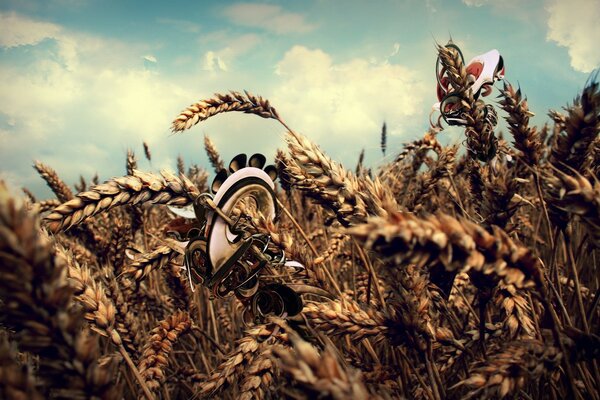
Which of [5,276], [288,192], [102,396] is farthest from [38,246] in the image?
[288,192]

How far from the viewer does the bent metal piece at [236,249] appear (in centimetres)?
95

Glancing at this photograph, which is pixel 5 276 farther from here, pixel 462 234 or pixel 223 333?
pixel 223 333

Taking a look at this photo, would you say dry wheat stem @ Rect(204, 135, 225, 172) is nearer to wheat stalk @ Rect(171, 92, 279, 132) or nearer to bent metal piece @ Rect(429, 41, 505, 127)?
wheat stalk @ Rect(171, 92, 279, 132)

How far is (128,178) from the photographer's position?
117cm

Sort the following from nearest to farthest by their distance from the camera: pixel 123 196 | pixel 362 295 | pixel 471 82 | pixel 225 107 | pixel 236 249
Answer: pixel 236 249, pixel 123 196, pixel 471 82, pixel 225 107, pixel 362 295

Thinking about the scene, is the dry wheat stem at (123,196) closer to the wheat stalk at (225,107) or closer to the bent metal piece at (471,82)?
the wheat stalk at (225,107)

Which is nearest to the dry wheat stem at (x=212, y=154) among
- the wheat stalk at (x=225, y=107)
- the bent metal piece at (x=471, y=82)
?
the wheat stalk at (x=225, y=107)

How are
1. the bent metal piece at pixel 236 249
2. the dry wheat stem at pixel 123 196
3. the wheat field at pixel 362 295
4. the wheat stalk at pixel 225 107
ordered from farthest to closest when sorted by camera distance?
the wheat stalk at pixel 225 107 → the dry wheat stem at pixel 123 196 → the bent metal piece at pixel 236 249 → the wheat field at pixel 362 295

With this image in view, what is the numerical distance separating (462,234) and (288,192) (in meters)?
2.35

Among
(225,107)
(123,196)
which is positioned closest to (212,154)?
(225,107)

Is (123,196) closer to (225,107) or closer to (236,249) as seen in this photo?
(236,249)

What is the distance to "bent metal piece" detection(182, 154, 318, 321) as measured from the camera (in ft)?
3.11

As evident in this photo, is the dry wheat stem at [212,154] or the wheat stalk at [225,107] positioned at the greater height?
the dry wheat stem at [212,154]

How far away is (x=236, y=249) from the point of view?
97 cm
